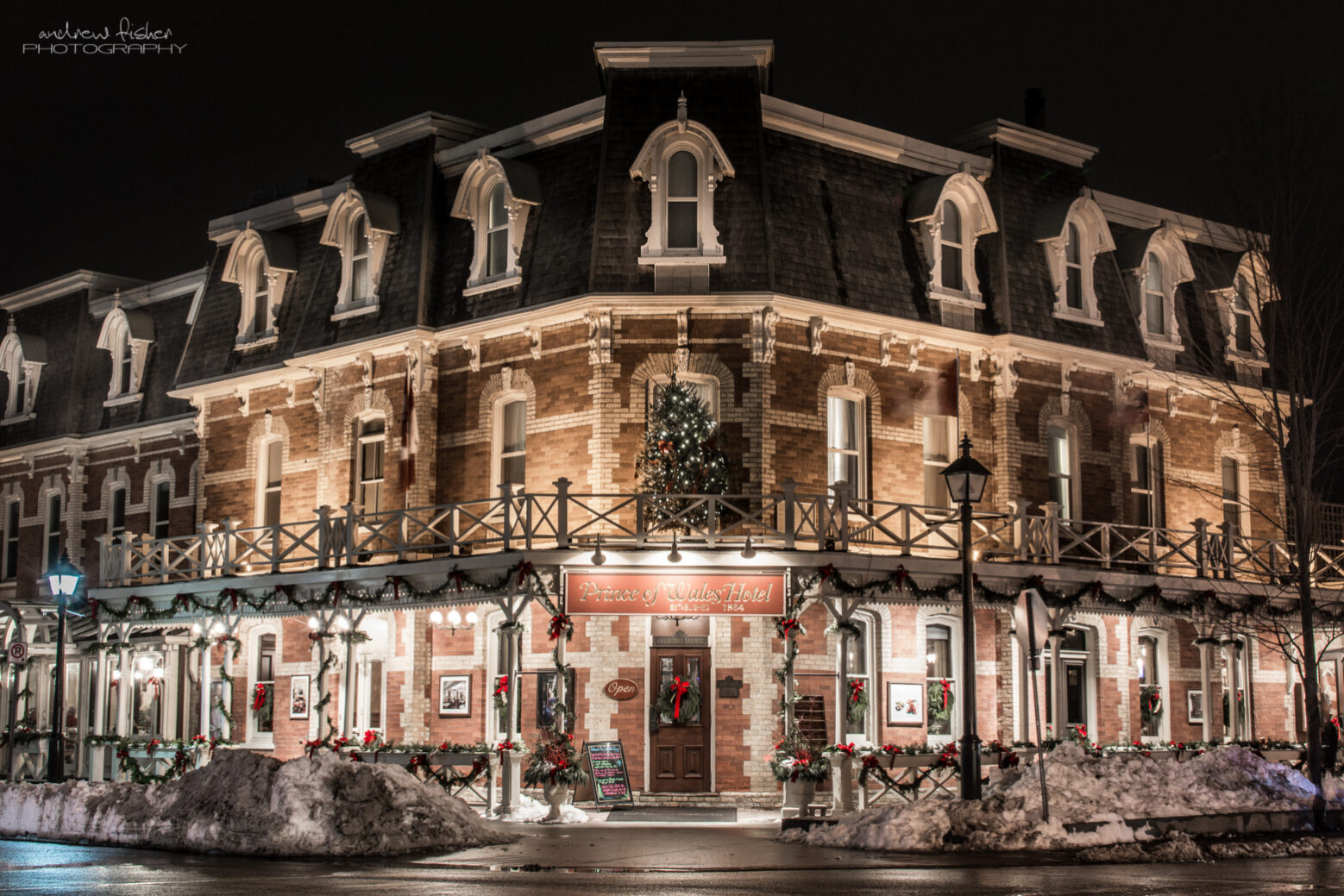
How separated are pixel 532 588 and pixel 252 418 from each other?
10574 mm

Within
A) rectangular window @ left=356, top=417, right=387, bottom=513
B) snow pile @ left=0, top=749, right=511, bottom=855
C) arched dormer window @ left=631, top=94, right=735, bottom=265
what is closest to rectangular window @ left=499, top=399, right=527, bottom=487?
rectangular window @ left=356, top=417, right=387, bottom=513

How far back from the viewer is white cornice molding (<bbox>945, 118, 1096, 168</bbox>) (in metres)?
27.8

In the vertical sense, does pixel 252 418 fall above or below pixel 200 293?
below

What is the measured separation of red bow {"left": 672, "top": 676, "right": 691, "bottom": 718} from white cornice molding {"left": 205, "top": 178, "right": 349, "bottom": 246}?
11595mm

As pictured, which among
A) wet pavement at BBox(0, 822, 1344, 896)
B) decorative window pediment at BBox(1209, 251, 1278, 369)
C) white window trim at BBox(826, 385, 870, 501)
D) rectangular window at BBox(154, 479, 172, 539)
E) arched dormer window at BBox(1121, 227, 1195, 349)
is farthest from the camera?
rectangular window at BBox(154, 479, 172, 539)

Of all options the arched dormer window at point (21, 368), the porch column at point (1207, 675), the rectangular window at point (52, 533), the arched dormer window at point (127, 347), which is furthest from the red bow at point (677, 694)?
the arched dormer window at point (21, 368)

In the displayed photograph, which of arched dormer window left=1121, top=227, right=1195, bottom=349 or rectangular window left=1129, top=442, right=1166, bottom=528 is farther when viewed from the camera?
arched dormer window left=1121, top=227, right=1195, bottom=349

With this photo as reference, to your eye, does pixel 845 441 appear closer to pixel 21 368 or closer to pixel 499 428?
pixel 499 428

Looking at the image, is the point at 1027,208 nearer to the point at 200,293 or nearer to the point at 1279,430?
the point at 1279,430

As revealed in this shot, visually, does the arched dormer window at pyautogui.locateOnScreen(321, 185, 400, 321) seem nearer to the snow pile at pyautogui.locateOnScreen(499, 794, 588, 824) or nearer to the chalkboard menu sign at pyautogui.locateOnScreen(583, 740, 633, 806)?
the chalkboard menu sign at pyautogui.locateOnScreen(583, 740, 633, 806)

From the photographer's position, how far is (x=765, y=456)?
23.7 metres

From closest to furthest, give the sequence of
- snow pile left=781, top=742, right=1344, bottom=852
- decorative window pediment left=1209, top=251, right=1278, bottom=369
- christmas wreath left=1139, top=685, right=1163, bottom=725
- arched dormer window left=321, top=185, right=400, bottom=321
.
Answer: snow pile left=781, top=742, right=1344, bottom=852
arched dormer window left=321, top=185, right=400, bottom=321
christmas wreath left=1139, top=685, right=1163, bottom=725
decorative window pediment left=1209, top=251, right=1278, bottom=369

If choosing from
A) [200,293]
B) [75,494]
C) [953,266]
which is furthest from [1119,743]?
[75,494]

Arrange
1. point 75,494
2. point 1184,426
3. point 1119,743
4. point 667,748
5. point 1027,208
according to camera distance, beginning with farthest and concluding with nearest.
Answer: point 75,494 < point 1184,426 < point 1027,208 < point 1119,743 < point 667,748
